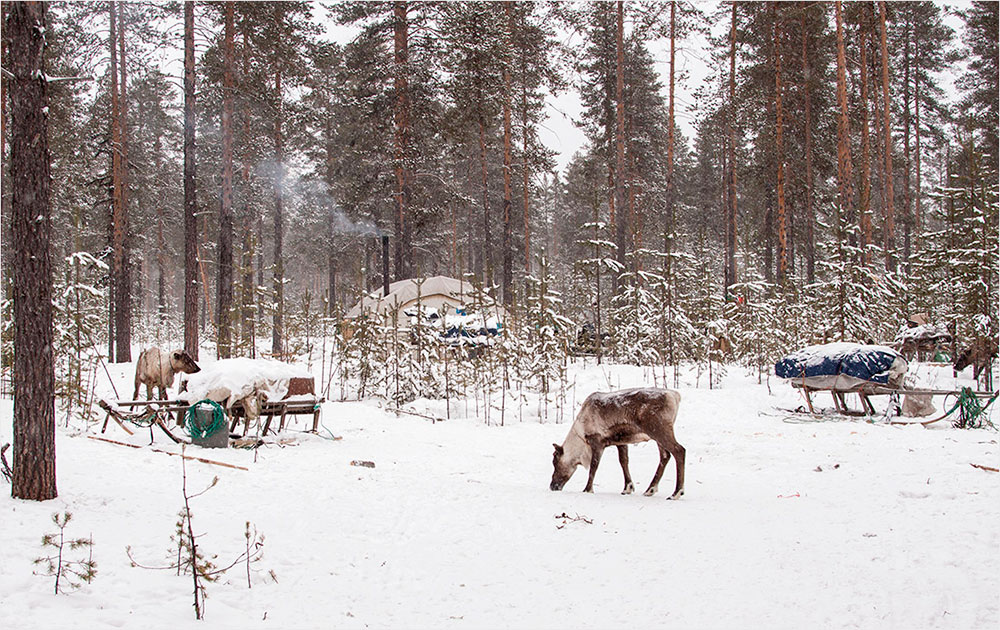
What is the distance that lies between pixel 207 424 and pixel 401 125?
46.3ft

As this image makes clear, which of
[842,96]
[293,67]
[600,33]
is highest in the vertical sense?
[600,33]

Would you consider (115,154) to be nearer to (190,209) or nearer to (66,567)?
(190,209)

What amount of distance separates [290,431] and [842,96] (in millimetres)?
17394

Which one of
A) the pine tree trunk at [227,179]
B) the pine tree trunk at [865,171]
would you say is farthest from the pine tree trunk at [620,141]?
the pine tree trunk at [227,179]

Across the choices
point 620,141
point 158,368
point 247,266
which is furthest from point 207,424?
point 620,141

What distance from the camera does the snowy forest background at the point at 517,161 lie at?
48.9 ft

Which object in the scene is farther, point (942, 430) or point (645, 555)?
point (942, 430)

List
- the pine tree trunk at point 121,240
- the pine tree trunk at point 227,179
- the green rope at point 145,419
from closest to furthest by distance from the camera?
the green rope at point 145,419
the pine tree trunk at point 227,179
the pine tree trunk at point 121,240

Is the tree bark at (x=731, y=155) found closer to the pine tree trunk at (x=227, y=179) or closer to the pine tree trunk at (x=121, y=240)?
the pine tree trunk at (x=227, y=179)

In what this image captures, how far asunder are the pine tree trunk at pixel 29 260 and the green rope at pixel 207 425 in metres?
3.70

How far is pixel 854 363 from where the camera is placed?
11.8 m

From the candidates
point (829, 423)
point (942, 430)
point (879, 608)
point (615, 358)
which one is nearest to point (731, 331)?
point (615, 358)

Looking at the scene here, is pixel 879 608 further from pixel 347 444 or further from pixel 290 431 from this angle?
pixel 290 431

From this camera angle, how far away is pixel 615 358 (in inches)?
752
